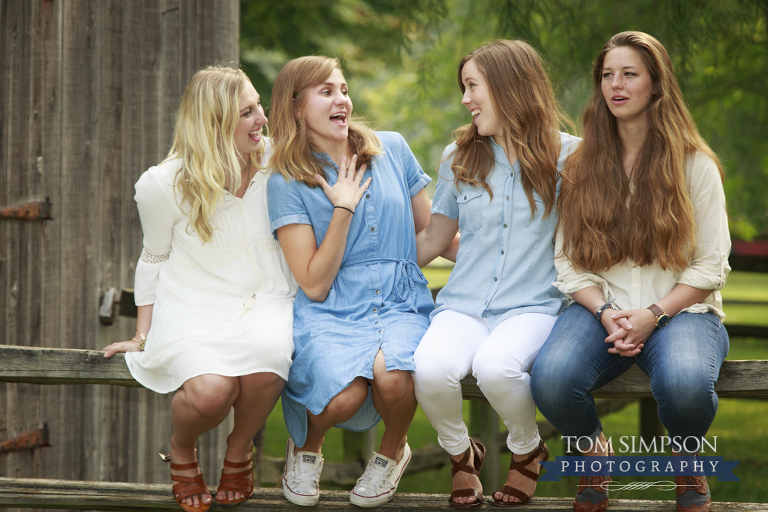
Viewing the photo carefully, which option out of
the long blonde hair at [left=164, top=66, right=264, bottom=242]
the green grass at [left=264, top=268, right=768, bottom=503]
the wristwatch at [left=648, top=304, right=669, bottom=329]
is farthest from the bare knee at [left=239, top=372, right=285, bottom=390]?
the green grass at [left=264, top=268, right=768, bottom=503]

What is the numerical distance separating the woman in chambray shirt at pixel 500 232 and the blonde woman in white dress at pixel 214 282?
1.97 ft

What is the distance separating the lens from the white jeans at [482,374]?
2.57 m

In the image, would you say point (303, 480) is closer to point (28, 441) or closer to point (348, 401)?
point (348, 401)

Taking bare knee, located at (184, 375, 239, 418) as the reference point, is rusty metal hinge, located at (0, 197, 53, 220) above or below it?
above

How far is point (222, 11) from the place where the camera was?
3854 millimetres

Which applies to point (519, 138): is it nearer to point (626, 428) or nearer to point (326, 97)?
point (326, 97)

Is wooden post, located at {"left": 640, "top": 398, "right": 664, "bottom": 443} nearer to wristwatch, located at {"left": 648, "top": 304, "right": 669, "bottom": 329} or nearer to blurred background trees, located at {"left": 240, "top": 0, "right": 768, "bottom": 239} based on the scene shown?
blurred background trees, located at {"left": 240, "top": 0, "right": 768, "bottom": 239}

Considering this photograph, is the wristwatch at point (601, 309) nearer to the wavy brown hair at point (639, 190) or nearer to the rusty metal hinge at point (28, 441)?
the wavy brown hair at point (639, 190)

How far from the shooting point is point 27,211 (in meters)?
3.54

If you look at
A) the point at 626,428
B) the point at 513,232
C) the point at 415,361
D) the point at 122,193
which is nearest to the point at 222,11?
the point at 122,193

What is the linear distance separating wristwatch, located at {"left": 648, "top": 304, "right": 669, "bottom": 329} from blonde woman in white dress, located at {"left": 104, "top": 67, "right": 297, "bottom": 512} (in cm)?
128

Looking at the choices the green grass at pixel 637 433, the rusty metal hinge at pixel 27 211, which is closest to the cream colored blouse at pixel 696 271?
the rusty metal hinge at pixel 27 211

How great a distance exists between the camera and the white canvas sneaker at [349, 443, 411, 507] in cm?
269

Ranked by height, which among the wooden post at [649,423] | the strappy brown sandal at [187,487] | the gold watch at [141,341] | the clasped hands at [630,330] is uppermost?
the clasped hands at [630,330]
